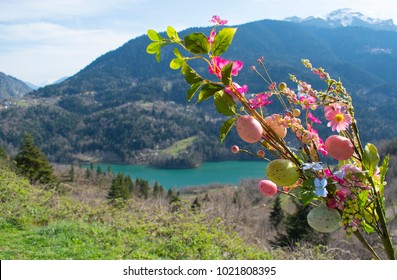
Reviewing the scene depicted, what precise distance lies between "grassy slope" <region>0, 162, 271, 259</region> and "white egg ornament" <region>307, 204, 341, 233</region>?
3.95 m

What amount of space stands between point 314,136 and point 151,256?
4.43 meters

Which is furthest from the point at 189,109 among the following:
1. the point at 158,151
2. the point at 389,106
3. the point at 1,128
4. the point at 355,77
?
the point at 355,77

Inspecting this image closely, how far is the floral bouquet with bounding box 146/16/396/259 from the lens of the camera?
69 cm

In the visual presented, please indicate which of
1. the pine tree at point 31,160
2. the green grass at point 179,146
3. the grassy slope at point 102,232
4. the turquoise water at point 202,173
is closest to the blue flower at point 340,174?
the grassy slope at point 102,232

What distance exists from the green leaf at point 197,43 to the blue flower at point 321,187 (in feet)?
0.97

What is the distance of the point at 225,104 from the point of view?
0.69m

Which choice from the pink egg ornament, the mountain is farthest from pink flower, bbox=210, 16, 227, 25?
the mountain

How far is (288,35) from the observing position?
614 feet

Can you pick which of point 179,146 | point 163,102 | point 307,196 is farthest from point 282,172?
point 163,102

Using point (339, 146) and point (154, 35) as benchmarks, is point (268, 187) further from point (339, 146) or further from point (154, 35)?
point (154, 35)

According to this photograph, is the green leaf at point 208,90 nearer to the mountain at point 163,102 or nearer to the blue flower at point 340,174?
the blue flower at point 340,174

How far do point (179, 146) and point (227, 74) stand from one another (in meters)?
84.4

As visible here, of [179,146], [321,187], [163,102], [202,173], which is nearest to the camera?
[321,187]
